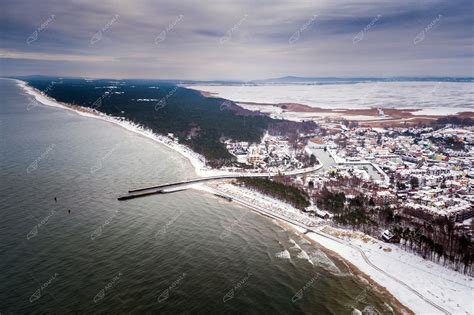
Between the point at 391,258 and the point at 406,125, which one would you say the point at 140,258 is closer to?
the point at 391,258

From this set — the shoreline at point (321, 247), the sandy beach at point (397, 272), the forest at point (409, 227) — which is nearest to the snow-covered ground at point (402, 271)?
the sandy beach at point (397, 272)

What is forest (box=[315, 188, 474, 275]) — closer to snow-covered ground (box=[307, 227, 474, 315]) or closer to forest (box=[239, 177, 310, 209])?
snow-covered ground (box=[307, 227, 474, 315])

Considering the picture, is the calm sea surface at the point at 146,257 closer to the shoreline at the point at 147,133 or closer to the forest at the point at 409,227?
the forest at the point at 409,227

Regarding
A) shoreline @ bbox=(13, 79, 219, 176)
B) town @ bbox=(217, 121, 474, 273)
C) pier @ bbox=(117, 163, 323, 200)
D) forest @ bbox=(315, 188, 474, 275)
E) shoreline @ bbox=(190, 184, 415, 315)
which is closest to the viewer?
shoreline @ bbox=(190, 184, 415, 315)

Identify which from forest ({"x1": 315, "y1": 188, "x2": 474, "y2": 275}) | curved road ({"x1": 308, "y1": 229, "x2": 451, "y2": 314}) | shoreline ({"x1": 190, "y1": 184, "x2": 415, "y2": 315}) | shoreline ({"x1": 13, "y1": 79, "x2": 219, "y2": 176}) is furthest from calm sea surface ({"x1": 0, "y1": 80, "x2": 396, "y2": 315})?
shoreline ({"x1": 13, "y1": 79, "x2": 219, "y2": 176})

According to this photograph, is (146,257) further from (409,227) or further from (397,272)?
(409,227)

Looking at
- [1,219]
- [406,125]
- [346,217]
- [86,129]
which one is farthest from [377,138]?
[1,219]

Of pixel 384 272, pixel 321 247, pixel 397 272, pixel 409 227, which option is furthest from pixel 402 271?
pixel 409 227

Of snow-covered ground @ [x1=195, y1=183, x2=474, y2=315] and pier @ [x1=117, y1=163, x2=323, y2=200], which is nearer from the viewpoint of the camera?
snow-covered ground @ [x1=195, y1=183, x2=474, y2=315]
